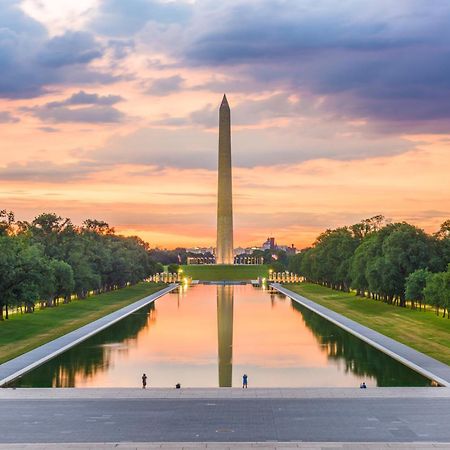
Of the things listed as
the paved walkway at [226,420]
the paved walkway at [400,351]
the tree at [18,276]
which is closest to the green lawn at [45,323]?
the tree at [18,276]

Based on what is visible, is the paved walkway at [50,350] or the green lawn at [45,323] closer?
the paved walkway at [50,350]

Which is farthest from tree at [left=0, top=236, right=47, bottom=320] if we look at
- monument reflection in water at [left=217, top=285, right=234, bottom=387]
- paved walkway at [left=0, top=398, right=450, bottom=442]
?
paved walkway at [left=0, top=398, right=450, bottom=442]

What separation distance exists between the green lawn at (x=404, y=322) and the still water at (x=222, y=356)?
313 cm

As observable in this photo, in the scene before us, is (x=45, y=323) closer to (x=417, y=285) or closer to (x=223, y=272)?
(x=417, y=285)

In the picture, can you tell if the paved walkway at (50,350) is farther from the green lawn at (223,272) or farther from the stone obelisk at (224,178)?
the green lawn at (223,272)

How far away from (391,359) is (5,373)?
20.3 metres

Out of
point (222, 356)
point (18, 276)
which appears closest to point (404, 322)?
point (222, 356)

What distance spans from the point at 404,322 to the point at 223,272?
9542 cm

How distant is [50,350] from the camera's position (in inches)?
1857

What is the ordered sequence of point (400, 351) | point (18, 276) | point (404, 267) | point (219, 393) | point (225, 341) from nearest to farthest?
point (219, 393) → point (400, 351) → point (225, 341) → point (18, 276) → point (404, 267)

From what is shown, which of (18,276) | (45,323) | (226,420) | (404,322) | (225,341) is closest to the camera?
(226,420)

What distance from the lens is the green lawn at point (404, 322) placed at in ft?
162

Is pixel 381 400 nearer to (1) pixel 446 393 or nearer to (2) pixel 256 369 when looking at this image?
(1) pixel 446 393

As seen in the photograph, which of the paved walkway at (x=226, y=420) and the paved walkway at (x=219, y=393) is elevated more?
the paved walkway at (x=219, y=393)
